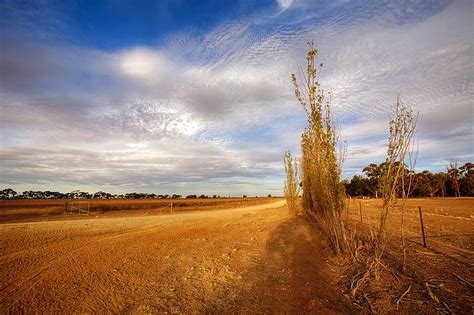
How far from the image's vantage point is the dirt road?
6434mm

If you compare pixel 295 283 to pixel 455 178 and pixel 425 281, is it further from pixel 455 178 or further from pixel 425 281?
pixel 455 178

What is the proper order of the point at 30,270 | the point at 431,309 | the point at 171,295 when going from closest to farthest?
the point at 431,309 < the point at 171,295 < the point at 30,270

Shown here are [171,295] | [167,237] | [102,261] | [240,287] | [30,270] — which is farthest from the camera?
[167,237]

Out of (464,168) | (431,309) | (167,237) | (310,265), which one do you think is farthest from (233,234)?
(464,168)

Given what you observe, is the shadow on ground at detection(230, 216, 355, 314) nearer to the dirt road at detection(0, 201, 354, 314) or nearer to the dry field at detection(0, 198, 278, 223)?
the dirt road at detection(0, 201, 354, 314)

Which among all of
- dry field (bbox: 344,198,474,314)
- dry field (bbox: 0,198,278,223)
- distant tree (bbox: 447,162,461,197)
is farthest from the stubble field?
distant tree (bbox: 447,162,461,197)

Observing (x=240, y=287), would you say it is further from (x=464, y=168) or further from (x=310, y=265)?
(x=464, y=168)

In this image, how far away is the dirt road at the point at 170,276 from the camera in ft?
21.1

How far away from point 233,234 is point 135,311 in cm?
831

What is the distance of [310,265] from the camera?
886cm

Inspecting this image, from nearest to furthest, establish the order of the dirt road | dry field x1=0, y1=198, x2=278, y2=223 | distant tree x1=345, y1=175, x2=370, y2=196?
1. the dirt road
2. dry field x1=0, y1=198, x2=278, y2=223
3. distant tree x1=345, y1=175, x2=370, y2=196

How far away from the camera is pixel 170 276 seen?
27.0ft

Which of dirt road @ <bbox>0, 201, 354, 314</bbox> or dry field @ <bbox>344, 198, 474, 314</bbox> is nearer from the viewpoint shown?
dry field @ <bbox>344, 198, 474, 314</bbox>

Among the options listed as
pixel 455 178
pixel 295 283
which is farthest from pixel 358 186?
pixel 295 283
